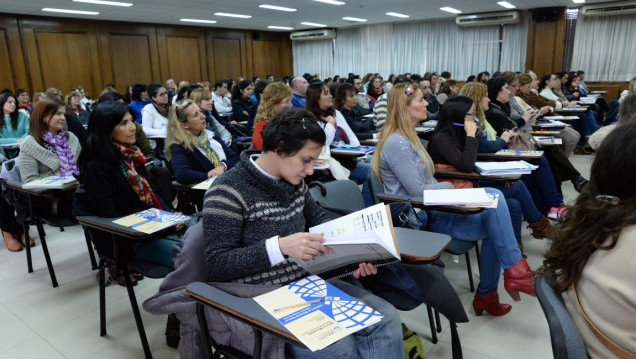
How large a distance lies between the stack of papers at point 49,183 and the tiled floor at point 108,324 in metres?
0.70

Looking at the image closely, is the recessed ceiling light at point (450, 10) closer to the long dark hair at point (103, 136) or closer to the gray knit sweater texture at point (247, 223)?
the long dark hair at point (103, 136)

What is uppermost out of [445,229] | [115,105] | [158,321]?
[115,105]

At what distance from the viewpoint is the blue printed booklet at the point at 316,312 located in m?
1.04

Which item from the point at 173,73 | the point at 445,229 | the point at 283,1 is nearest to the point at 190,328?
the point at 445,229

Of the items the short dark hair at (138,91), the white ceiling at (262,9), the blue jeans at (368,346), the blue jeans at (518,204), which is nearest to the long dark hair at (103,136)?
the blue jeans at (368,346)

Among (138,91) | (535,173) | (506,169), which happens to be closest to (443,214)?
(506,169)

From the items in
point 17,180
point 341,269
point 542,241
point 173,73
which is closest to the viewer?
point 341,269

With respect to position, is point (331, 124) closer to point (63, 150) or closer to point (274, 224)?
point (63, 150)

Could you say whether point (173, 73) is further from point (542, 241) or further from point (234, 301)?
point (234, 301)

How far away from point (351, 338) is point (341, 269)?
1.09 feet

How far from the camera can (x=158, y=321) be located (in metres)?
2.39

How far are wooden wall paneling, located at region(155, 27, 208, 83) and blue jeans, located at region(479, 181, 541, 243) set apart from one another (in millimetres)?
11694

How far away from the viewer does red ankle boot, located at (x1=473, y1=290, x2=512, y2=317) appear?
2.31 meters

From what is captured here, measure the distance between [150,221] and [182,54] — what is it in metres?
12.2
